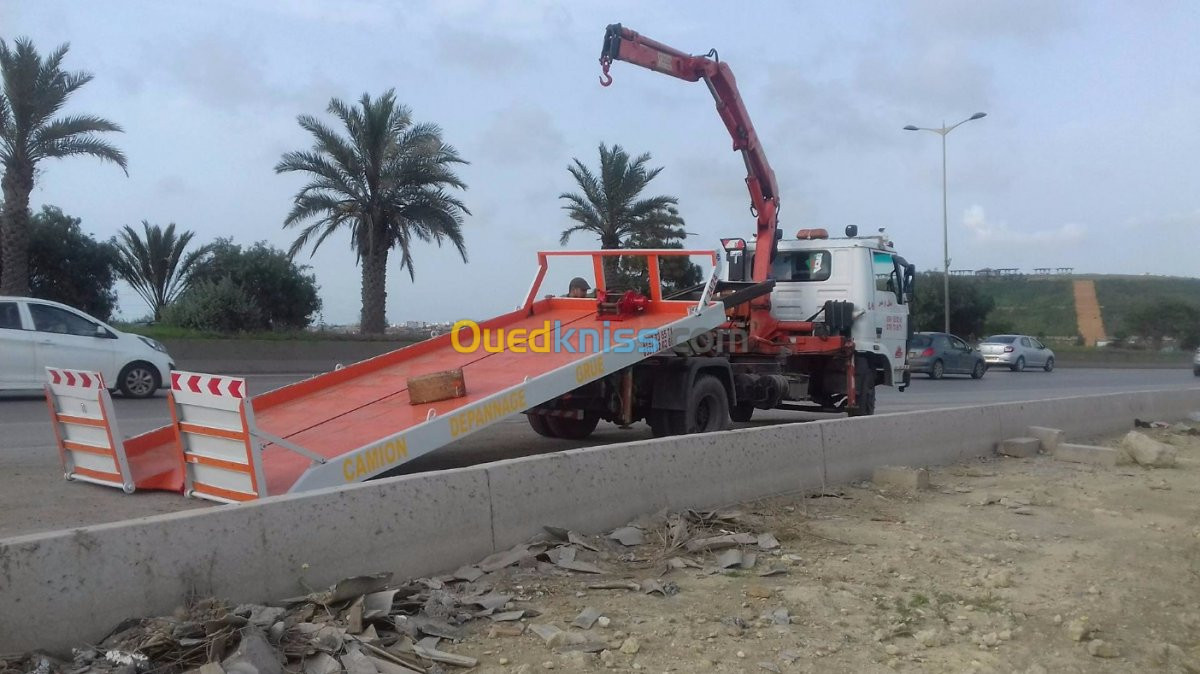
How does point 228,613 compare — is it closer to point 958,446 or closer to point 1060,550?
point 1060,550

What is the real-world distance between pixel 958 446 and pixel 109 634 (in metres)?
8.22

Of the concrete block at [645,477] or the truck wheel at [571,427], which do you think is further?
the truck wheel at [571,427]

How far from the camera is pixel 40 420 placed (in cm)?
1284

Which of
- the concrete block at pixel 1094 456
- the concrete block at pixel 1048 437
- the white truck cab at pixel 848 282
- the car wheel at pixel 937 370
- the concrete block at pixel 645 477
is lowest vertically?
the car wheel at pixel 937 370

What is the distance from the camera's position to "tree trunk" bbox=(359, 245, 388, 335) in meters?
30.3

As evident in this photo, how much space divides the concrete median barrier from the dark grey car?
24.8 m

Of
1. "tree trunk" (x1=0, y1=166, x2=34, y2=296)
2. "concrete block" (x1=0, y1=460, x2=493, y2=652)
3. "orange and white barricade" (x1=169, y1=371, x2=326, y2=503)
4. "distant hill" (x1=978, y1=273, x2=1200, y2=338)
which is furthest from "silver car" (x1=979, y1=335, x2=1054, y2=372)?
"distant hill" (x1=978, y1=273, x2=1200, y2=338)

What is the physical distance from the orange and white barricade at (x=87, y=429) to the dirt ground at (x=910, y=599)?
11.9 ft

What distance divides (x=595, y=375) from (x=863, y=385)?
602 cm

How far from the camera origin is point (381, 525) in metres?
5.06

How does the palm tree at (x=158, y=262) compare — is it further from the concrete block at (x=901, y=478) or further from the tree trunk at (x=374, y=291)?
the concrete block at (x=901, y=478)

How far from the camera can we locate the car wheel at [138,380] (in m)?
16.1

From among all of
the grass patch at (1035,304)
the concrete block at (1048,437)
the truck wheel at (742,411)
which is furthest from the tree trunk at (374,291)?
the grass patch at (1035,304)

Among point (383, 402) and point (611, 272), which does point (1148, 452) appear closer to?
point (611, 272)
